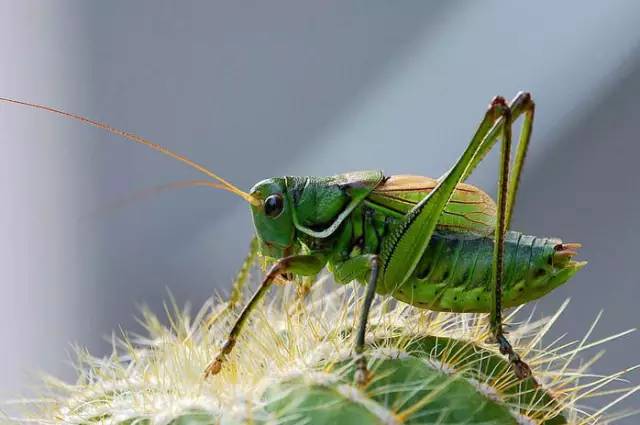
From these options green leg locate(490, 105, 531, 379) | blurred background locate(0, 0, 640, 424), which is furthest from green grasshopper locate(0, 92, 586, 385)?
blurred background locate(0, 0, 640, 424)

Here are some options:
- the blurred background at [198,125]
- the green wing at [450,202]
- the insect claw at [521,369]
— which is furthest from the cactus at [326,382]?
the blurred background at [198,125]

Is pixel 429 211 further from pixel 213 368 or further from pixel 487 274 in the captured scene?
pixel 213 368

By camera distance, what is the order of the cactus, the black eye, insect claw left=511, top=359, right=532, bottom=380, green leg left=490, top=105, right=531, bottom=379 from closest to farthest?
the cactus < insect claw left=511, top=359, right=532, bottom=380 < green leg left=490, top=105, right=531, bottom=379 < the black eye

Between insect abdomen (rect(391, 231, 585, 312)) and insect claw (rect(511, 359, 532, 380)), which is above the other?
insect abdomen (rect(391, 231, 585, 312))

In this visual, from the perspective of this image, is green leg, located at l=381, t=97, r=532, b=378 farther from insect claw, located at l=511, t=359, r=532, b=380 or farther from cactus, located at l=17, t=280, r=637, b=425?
insect claw, located at l=511, t=359, r=532, b=380

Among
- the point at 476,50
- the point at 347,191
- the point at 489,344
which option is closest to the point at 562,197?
the point at 476,50

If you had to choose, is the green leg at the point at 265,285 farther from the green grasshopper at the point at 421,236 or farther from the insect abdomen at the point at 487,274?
the insect abdomen at the point at 487,274

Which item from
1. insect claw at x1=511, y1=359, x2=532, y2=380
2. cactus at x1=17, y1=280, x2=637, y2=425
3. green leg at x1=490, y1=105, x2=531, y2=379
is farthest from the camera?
green leg at x1=490, y1=105, x2=531, y2=379
